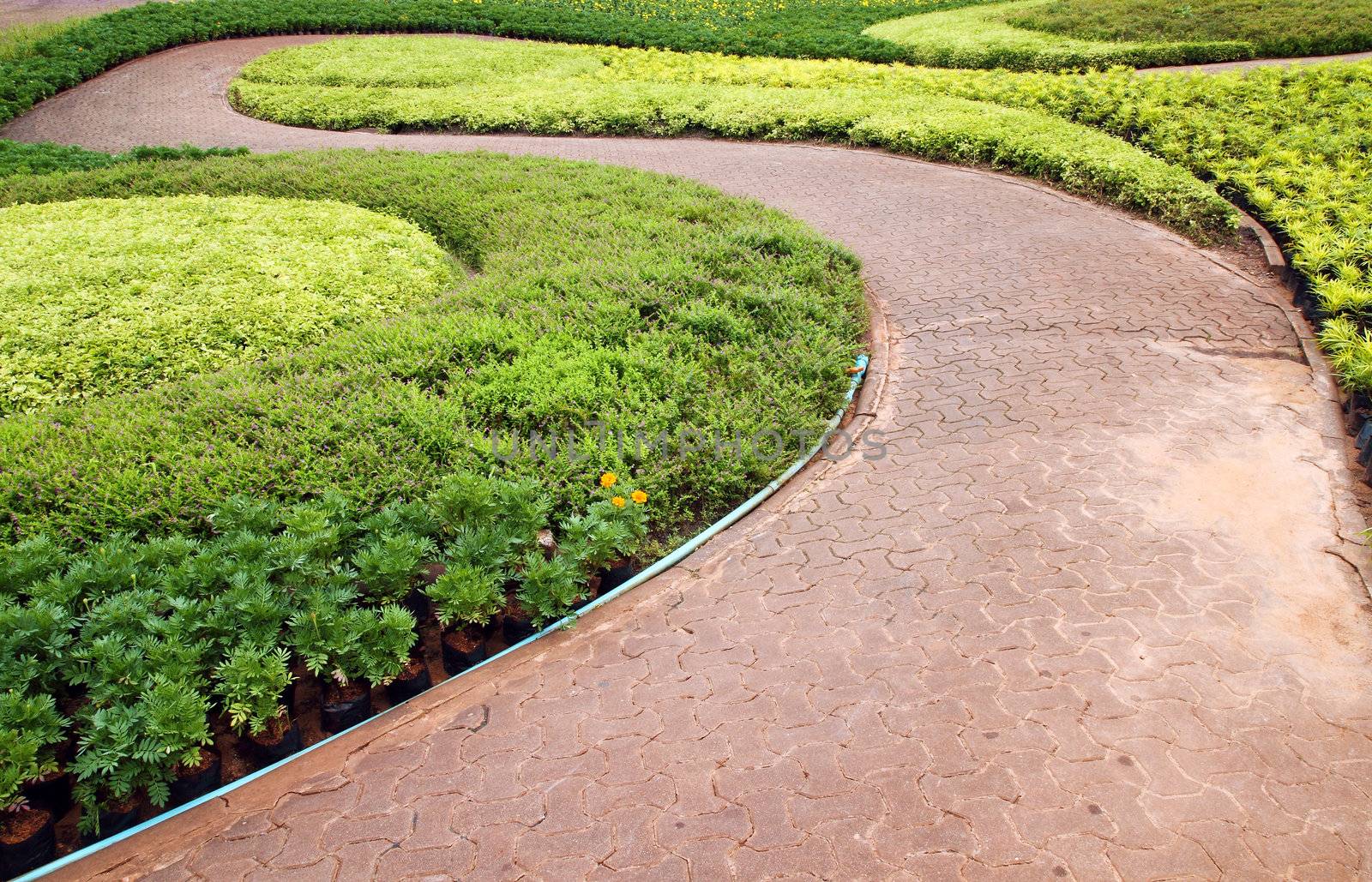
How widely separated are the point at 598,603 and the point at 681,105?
1205 cm

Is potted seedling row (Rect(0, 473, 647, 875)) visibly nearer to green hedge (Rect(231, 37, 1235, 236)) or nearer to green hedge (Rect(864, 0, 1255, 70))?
green hedge (Rect(231, 37, 1235, 236))

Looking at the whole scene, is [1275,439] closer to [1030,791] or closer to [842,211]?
[1030,791]

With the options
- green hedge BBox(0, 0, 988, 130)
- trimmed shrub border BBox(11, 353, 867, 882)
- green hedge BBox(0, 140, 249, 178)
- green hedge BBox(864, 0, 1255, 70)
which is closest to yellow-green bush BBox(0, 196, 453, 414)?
green hedge BBox(0, 140, 249, 178)

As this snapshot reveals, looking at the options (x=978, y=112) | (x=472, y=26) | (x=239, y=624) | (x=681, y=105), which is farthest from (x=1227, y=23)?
(x=239, y=624)

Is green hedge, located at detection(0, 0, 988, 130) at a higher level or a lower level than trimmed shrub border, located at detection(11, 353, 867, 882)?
higher

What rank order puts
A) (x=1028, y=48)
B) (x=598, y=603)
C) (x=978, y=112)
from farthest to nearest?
(x=1028, y=48)
(x=978, y=112)
(x=598, y=603)

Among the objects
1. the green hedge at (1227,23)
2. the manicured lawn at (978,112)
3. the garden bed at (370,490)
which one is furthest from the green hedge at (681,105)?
the green hedge at (1227,23)

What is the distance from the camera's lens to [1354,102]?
1210cm

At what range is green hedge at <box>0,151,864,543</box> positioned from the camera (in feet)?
16.6

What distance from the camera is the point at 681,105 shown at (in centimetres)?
1498

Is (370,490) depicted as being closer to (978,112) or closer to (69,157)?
(69,157)

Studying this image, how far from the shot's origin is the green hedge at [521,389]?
5.06m

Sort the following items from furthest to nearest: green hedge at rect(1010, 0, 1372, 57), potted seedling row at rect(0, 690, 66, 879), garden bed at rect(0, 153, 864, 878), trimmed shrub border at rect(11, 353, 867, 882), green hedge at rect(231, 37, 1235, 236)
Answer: green hedge at rect(1010, 0, 1372, 57)
green hedge at rect(231, 37, 1235, 236)
garden bed at rect(0, 153, 864, 878)
trimmed shrub border at rect(11, 353, 867, 882)
potted seedling row at rect(0, 690, 66, 879)

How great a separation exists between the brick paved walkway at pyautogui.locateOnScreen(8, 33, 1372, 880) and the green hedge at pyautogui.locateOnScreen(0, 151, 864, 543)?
801 millimetres
